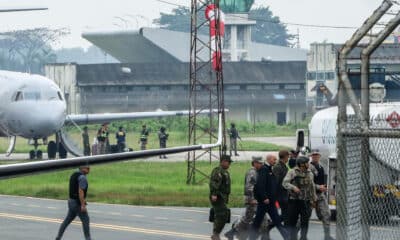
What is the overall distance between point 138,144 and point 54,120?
11279 mm

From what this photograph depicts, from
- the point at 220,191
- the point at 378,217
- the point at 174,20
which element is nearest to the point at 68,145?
the point at 220,191

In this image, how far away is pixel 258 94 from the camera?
92.5 metres

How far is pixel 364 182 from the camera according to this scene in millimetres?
15141

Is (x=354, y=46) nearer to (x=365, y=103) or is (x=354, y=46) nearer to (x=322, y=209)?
(x=365, y=103)

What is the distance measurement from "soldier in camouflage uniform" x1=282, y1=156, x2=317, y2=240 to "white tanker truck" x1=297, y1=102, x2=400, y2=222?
1251 millimetres

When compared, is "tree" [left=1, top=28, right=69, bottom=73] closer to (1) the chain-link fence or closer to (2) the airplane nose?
(2) the airplane nose

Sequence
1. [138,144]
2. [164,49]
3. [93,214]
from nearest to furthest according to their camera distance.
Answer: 1. [93,214]
2. [138,144]
3. [164,49]

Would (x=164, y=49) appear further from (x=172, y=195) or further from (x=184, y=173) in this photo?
(x=172, y=195)

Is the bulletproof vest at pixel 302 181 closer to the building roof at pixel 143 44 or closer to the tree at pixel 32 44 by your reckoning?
the building roof at pixel 143 44

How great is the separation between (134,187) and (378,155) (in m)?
20.0

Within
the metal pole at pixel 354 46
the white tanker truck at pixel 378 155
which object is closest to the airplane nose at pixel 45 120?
the white tanker truck at pixel 378 155

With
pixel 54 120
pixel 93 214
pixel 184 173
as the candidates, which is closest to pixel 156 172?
pixel 184 173

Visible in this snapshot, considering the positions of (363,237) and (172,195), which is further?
(172,195)

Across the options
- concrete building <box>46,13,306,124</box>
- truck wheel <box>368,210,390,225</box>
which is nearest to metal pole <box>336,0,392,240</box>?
truck wheel <box>368,210,390,225</box>
